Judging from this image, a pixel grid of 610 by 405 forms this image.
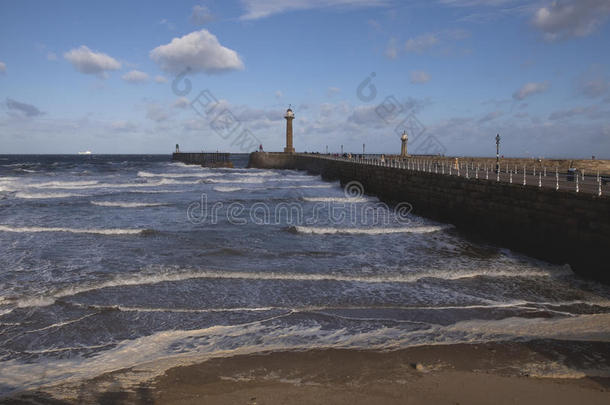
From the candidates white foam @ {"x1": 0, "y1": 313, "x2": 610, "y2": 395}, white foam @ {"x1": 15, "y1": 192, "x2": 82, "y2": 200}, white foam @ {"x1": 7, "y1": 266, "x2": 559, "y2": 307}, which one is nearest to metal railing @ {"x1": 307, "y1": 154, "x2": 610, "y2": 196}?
white foam @ {"x1": 7, "y1": 266, "x2": 559, "y2": 307}

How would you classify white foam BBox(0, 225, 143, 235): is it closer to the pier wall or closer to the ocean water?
the ocean water

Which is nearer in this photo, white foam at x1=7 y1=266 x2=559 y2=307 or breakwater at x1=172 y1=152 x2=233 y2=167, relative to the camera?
white foam at x1=7 y1=266 x2=559 y2=307

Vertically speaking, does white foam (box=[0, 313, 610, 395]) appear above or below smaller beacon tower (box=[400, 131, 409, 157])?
below

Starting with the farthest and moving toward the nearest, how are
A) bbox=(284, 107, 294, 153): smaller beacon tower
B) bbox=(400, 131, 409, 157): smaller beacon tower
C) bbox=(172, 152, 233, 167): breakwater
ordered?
bbox=(172, 152, 233, 167): breakwater
bbox=(284, 107, 294, 153): smaller beacon tower
bbox=(400, 131, 409, 157): smaller beacon tower

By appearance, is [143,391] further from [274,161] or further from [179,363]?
[274,161]

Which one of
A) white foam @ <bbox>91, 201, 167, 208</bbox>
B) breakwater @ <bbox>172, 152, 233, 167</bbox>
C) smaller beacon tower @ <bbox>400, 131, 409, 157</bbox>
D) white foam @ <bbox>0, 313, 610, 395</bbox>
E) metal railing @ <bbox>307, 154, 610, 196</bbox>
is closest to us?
white foam @ <bbox>0, 313, 610, 395</bbox>

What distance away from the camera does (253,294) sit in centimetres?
809

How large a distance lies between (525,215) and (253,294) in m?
8.65

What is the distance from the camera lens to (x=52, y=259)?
35.0 feet

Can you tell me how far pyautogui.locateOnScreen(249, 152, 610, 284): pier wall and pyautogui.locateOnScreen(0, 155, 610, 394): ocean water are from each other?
54 cm

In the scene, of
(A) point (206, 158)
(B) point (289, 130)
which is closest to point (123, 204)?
(B) point (289, 130)

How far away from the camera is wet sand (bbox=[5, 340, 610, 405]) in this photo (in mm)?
4320

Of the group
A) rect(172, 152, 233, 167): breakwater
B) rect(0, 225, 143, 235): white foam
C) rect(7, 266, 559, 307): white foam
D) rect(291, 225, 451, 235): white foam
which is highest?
rect(172, 152, 233, 167): breakwater

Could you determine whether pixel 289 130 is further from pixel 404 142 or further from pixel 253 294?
pixel 253 294
